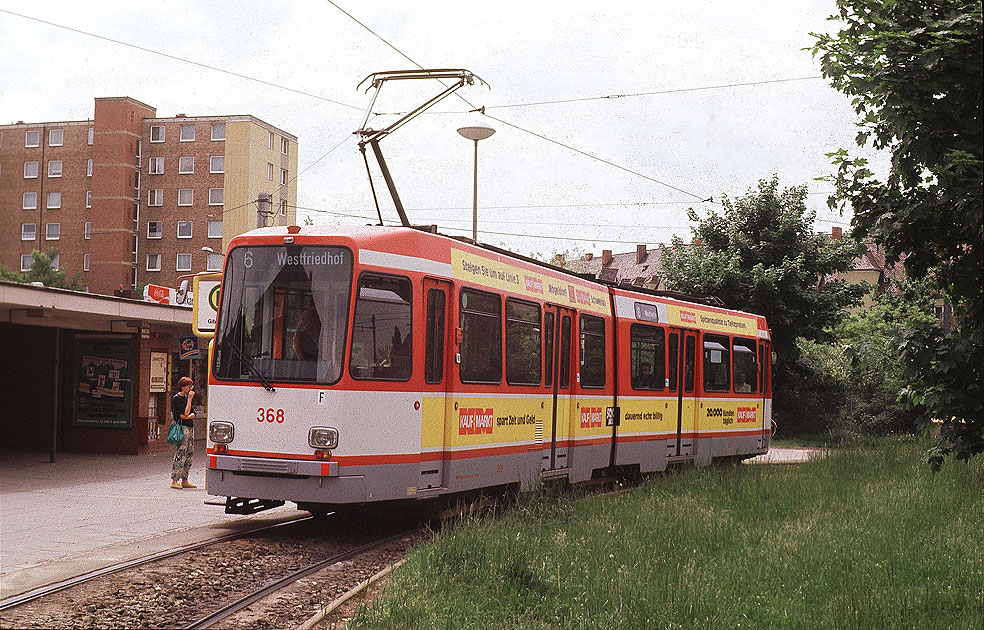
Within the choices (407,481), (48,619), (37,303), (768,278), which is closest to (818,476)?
(407,481)

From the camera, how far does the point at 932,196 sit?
699cm

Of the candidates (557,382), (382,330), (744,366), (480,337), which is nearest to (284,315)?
(382,330)

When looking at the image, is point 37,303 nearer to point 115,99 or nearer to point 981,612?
point 981,612

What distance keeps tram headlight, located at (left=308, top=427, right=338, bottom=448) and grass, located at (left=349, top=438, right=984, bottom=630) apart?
1678 millimetres

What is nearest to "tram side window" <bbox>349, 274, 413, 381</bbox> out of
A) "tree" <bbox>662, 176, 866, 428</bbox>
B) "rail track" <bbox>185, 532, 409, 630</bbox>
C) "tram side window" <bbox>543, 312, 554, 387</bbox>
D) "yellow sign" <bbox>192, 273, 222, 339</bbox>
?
"rail track" <bbox>185, 532, 409, 630</bbox>

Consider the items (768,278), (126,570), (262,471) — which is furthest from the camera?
(768,278)

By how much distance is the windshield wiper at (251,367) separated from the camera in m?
10.4

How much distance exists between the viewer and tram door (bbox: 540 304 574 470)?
13.6m

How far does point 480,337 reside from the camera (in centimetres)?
1194

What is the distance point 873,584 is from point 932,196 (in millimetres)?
3068

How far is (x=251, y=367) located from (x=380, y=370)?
1376 mm

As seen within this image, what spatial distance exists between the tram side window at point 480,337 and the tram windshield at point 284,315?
1.79 m

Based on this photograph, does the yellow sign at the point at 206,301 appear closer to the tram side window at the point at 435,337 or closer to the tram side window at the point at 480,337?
the tram side window at the point at 435,337

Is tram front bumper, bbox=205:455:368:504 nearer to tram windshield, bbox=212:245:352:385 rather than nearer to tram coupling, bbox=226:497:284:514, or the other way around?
tram coupling, bbox=226:497:284:514
